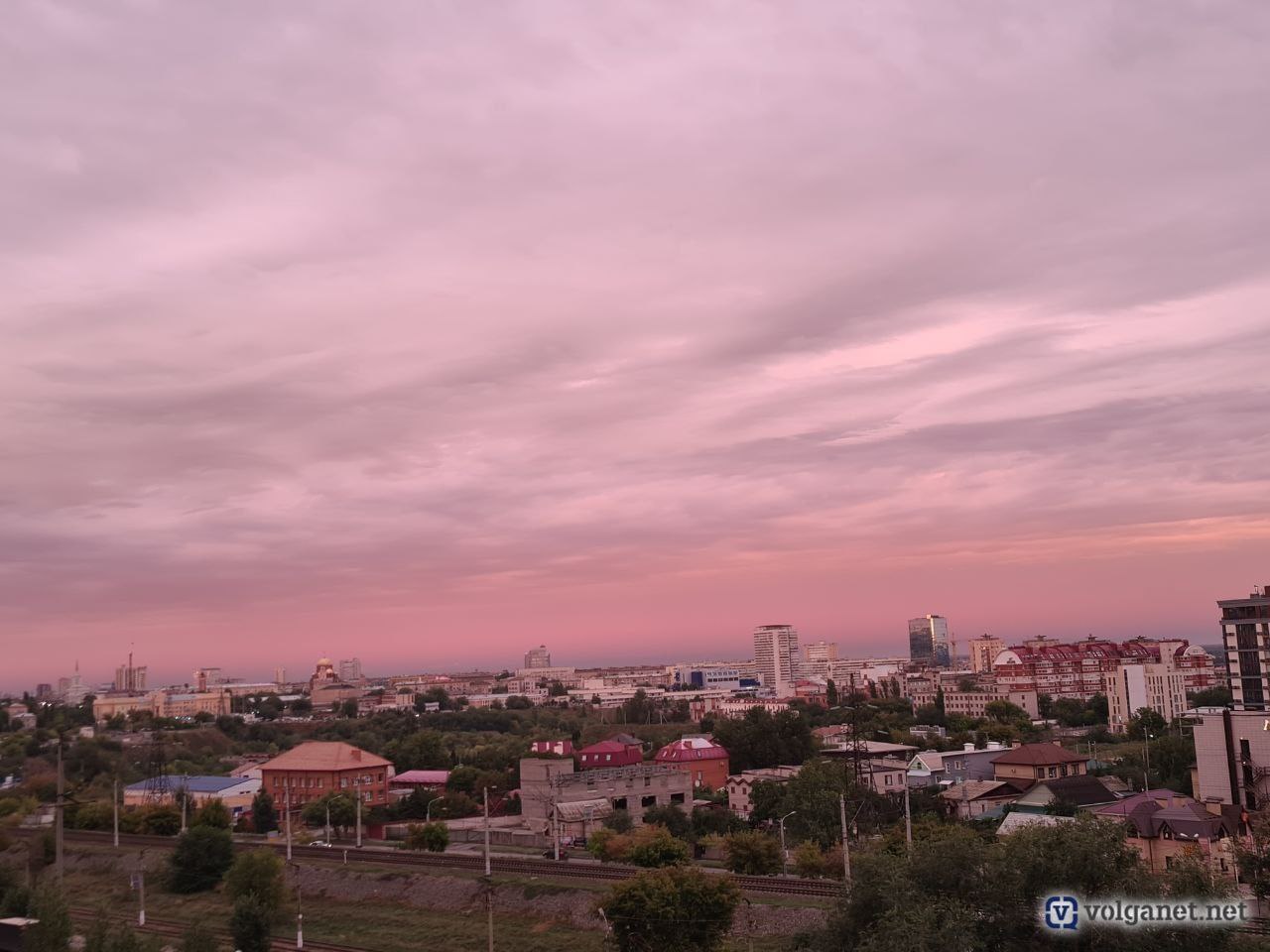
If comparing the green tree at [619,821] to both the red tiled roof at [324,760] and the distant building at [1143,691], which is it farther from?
the distant building at [1143,691]

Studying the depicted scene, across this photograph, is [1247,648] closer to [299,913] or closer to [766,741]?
[766,741]

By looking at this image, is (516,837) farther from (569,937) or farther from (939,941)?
(939,941)

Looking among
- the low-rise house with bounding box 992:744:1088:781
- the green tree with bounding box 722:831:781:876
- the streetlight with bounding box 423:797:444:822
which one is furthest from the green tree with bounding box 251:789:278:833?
the low-rise house with bounding box 992:744:1088:781

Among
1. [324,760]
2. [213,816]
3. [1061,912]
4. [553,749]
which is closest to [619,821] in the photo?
[553,749]

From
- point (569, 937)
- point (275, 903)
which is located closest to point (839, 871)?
point (569, 937)

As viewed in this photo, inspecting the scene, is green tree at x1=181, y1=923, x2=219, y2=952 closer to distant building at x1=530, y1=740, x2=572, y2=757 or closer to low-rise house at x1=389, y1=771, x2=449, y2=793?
distant building at x1=530, y1=740, x2=572, y2=757

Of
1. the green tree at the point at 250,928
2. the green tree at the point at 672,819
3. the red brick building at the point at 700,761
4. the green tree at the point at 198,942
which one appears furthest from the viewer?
the red brick building at the point at 700,761

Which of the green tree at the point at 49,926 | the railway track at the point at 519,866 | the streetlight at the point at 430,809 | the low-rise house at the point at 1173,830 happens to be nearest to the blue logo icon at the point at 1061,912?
the railway track at the point at 519,866
